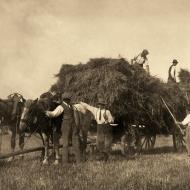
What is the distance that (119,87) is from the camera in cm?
1247

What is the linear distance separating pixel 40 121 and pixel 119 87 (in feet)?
8.49

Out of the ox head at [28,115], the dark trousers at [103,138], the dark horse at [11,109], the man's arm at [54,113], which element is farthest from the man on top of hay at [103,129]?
the dark horse at [11,109]

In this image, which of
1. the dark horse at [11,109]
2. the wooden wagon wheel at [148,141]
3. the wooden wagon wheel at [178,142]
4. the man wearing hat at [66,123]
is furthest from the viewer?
the wooden wagon wheel at [178,142]

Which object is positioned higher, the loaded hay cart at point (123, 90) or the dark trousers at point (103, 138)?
the loaded hay cart at point (123, 90)

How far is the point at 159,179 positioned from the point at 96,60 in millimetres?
5618

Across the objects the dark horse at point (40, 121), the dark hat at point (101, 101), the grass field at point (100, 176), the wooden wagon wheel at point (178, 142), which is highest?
the dark hat at point (101, 101)

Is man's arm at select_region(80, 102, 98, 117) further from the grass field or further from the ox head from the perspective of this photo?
the grass field

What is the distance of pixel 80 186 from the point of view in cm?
752

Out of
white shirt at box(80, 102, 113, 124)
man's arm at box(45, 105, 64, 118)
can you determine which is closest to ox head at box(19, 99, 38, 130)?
man's arm at box(45, 105, 64, 118)

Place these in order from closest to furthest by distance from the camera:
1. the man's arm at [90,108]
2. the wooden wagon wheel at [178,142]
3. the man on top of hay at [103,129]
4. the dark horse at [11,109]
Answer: the man on top of hay at [103,129] → the man's arm at [90,108] → the dark horse at [11,109] → the wooden wagon wheel at [178,142]

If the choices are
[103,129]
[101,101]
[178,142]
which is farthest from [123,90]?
[178,142]

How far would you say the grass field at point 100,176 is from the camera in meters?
7.55

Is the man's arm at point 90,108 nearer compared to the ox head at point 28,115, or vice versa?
the ox head at point 28,115

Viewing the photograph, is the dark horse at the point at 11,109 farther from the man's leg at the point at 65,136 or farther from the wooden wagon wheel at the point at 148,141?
the wooden wagon wheel at the point at 148,141
